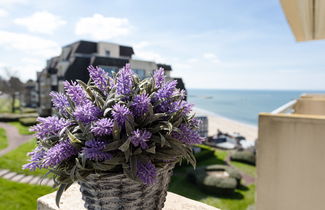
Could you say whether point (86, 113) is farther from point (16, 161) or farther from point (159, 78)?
point (16, 161)

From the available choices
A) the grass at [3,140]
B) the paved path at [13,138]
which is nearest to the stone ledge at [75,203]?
the paved path at [13,138]

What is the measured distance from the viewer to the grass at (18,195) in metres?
3.44

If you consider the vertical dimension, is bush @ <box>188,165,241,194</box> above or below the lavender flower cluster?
below

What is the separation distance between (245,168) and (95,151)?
30.2 feet

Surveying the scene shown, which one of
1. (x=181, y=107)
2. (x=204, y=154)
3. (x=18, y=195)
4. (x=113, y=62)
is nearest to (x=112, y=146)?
(x=181, y=107)

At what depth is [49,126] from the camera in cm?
61

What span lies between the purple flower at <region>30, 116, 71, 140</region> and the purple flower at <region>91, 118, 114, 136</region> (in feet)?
0.44

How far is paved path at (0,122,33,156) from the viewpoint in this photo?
758cm

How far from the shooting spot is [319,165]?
1.71 m

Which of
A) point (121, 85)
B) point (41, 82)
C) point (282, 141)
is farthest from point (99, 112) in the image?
point (41, 82)

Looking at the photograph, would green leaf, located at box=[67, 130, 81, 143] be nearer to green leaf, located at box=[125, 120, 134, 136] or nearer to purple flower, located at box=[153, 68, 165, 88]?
green leaf, located at box=[125, 120, 134, 136]

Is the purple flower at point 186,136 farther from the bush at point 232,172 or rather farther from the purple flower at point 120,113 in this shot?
the bush at point 232,172

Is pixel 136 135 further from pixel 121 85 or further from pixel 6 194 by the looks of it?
pixel 6 194

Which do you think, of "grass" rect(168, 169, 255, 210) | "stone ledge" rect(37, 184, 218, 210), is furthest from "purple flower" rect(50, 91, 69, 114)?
"grass" rect(168, 169, 255, 210)
